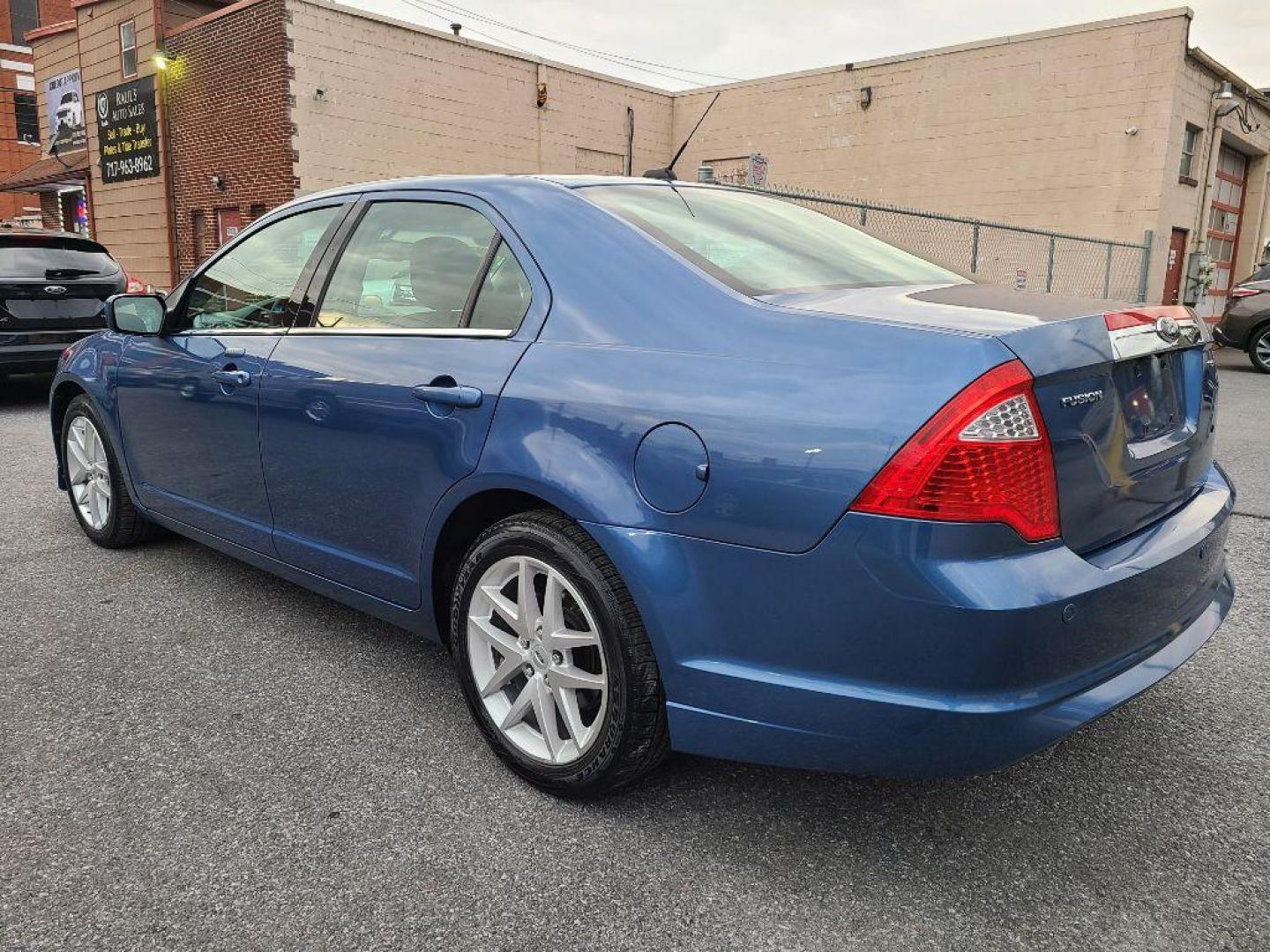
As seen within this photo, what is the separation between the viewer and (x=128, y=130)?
20.2 metres

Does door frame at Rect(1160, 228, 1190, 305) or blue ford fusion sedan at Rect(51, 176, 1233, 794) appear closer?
blue ford fusion sedan at Rect(51, 176, 1233, 794)

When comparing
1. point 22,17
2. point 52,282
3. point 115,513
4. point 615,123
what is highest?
point 22,17

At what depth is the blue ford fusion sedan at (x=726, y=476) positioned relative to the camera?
→ 5.85 feet

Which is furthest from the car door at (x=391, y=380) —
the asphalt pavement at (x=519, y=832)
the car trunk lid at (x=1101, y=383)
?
the car trunk lid at (x=1101, y=383)

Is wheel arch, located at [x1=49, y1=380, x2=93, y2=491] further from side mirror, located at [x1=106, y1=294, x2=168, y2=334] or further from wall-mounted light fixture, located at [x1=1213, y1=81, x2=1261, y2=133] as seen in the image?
wall-mounted light fixture, located at [x1=1213, y1=81, x2=1261, y2=133]

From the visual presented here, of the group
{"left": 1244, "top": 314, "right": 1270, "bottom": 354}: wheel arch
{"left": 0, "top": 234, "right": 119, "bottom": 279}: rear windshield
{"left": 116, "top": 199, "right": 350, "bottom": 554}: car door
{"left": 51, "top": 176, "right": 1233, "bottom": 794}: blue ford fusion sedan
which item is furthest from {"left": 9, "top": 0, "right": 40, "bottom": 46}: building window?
{"left": 51, "top": 176, "right": 1233, "bottom": 794}: blue ford fusion sedan

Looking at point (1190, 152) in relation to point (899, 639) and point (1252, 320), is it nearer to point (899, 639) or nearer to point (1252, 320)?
point (1252, 320)

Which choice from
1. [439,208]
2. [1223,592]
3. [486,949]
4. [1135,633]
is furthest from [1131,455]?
[439,208]

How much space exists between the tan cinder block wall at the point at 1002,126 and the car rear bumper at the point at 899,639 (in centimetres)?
1681

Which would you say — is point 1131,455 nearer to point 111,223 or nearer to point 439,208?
point 439,208

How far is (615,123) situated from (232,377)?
20039 mm

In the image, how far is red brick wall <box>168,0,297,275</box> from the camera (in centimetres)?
1612

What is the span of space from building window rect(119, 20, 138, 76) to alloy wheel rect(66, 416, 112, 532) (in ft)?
62.1

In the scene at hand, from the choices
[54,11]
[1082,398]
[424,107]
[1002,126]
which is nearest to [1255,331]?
[1002,126]
